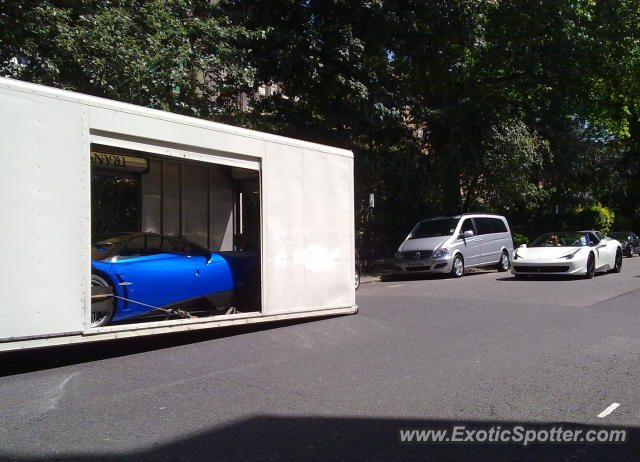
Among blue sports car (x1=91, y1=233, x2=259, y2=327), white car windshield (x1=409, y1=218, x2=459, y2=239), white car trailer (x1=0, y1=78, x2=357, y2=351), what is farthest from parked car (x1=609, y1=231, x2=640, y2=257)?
blue sports car (x1=91, y1=233, x2=259, y2=327)

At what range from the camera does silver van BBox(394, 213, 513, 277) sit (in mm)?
16375

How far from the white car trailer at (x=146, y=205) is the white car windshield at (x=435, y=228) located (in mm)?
8256

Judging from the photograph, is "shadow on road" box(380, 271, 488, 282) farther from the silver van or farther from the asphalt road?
the asphalt road

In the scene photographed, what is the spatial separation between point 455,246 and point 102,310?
12.1 m

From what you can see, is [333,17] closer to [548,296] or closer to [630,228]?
[548,296]

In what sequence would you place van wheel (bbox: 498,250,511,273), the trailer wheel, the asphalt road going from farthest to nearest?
van wheel (bbox: 498,250,511,273) < the trailer wheel < the asphalt road

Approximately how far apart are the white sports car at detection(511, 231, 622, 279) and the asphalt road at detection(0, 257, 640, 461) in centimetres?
563

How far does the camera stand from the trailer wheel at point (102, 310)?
6.59 m

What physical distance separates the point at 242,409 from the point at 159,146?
357 cm

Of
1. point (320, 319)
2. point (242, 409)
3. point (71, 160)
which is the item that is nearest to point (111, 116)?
point (71, 160)

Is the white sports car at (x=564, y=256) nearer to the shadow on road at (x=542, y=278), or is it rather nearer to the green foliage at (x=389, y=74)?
the shadow on road at (x=542, y=278)

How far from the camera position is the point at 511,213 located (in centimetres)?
3247

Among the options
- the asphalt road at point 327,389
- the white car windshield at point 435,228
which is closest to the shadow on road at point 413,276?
the white car windshield at point 435,228

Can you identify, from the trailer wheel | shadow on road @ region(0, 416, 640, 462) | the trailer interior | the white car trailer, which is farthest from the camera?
the trailer interior
